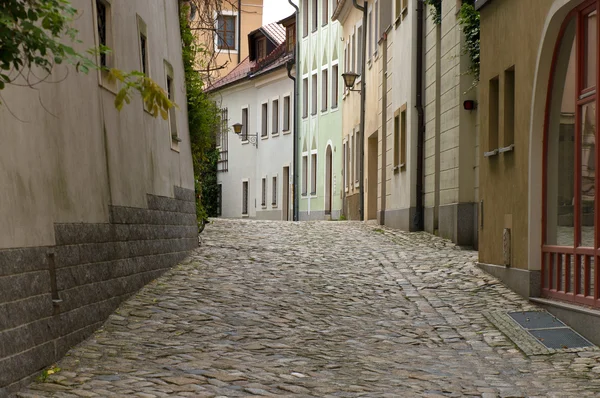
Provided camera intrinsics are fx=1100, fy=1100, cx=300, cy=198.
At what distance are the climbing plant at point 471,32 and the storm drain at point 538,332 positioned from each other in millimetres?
7468

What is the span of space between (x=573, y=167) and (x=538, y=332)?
181 centimetres

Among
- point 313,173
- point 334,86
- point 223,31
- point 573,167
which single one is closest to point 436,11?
point 223,31

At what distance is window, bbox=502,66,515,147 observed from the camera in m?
14.7

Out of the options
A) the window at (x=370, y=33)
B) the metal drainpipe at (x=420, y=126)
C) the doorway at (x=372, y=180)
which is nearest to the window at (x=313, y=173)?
the window at (x=370, y=33)

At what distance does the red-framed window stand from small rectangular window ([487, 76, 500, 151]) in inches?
104

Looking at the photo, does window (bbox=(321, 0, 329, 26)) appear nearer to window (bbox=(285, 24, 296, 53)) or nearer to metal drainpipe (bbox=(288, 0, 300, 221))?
metal drainpipe (bbox=(288, 0, 300, 221))

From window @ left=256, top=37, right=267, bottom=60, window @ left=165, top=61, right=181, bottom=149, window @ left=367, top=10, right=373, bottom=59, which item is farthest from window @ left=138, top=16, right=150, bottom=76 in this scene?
window @ left=256, top=37, right=267, bottom=60

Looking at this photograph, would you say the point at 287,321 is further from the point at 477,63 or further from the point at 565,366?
the point at 477,63

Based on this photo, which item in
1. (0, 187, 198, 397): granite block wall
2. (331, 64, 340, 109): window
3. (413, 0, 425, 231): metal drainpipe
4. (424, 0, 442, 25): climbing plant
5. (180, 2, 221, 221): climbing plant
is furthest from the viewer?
(331, 64, 340, 109): window

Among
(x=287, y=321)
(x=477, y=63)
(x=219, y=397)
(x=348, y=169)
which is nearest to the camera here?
(x=219, y=397)

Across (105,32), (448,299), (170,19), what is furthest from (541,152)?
(170,19)

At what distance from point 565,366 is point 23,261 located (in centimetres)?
495

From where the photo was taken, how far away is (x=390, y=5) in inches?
1155

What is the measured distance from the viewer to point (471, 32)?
19.1 meters
